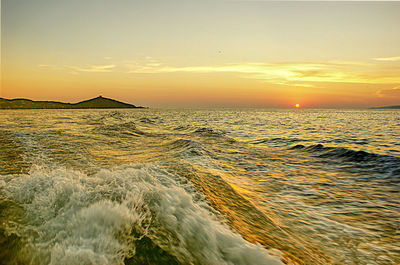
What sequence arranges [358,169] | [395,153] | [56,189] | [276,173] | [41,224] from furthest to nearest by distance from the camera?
[395,153], [358,169], [276,173], [56,189], [41,224]

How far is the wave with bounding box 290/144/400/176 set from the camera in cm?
991

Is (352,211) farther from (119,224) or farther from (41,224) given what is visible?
(41,224)

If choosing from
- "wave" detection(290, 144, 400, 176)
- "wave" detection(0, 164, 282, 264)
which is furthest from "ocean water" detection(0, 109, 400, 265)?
"wave" detection(290, 144, 400, 176)

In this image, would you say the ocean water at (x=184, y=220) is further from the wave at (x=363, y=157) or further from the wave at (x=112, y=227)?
the wave at (x=363, y=157)

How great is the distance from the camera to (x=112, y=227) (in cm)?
286

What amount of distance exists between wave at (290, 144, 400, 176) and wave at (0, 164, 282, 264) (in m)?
9.45

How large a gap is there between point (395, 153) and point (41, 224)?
16.2m

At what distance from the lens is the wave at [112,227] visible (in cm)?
249

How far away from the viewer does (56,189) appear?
12.1ft

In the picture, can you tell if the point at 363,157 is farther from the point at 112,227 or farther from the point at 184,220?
the point at 112,227

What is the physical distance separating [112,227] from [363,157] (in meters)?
13.0

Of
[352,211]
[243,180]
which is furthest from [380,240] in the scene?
[243,180]

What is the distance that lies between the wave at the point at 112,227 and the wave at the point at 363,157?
945cm

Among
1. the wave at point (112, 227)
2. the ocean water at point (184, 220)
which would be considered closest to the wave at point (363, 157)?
the ocean water at point (184, 220)
